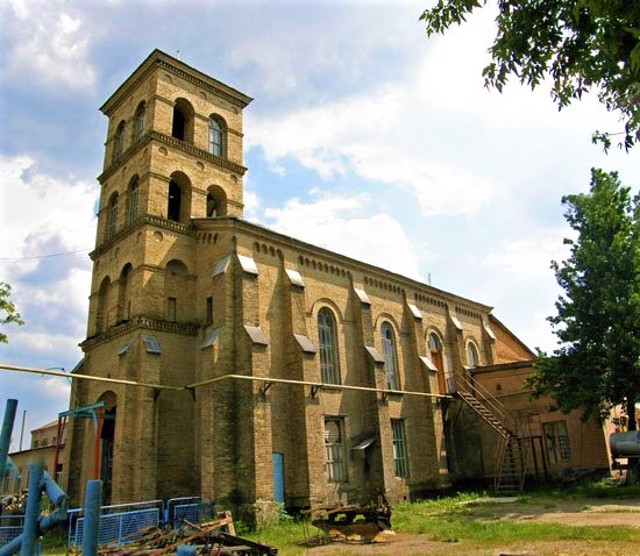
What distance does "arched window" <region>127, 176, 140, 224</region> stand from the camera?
74.8ft

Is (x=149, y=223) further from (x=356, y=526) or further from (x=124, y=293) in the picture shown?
(x=356, y=526)

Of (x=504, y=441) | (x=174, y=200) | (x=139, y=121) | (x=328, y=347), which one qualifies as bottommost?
(x=504, y=441)

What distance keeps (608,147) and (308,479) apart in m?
15.6

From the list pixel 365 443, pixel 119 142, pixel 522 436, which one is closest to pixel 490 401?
pixel 522 436

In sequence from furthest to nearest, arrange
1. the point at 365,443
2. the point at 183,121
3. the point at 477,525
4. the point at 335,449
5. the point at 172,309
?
the point at 183,121, the point at 365,443, the point at 335,449, the point at 172,309, the point at 477,525

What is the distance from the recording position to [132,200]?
2323 cm

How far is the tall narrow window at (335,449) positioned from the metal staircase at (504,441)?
7.63m

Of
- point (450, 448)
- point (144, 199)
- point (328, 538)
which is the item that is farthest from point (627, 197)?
point (144, 199)

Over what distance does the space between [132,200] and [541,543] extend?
19155 mm

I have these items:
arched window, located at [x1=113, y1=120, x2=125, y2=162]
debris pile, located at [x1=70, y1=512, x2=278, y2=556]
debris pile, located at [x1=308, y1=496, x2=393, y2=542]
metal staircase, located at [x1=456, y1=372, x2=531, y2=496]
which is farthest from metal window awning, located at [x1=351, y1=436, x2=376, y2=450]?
arched window, located at [x1=113, y1=120, x2=125, y2=162]

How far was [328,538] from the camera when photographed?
1465cm

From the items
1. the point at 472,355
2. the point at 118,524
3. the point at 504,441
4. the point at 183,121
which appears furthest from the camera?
the point at 472,355

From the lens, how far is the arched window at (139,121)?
24.3 metres

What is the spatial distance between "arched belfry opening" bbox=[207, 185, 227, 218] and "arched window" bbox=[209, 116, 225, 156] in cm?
188
